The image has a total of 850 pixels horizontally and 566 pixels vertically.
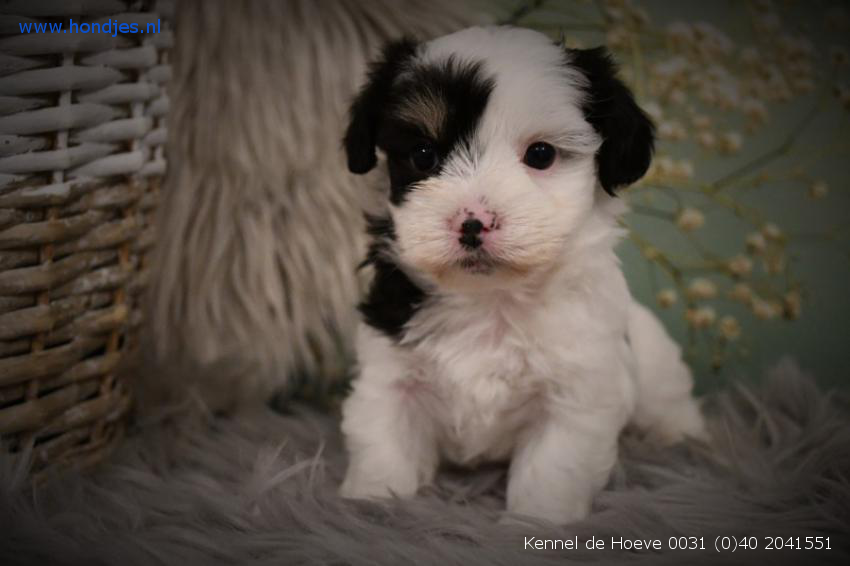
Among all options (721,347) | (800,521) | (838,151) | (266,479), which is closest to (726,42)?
(838,151)

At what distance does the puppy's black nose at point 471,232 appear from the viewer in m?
1.20

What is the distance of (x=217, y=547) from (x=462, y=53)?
2.94ft

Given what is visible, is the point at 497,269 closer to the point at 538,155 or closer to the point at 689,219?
the point at 538,155

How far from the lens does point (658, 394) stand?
1.79 m

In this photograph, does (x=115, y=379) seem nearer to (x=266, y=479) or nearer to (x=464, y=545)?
(x=266, y=479)

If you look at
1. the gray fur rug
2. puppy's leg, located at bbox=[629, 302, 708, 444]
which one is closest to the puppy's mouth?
the gray fur rug

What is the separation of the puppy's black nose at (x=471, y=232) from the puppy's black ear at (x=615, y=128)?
0.97 feet

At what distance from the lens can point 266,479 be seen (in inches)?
57.4

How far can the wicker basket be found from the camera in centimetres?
128

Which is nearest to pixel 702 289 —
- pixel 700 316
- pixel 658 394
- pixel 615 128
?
pixel 700 316

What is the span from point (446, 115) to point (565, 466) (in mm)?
639

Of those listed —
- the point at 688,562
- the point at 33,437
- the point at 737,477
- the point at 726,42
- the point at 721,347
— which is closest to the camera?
the point at 688,562

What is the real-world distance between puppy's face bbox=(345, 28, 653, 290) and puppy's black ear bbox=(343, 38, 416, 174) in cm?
3

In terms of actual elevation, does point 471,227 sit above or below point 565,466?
above
